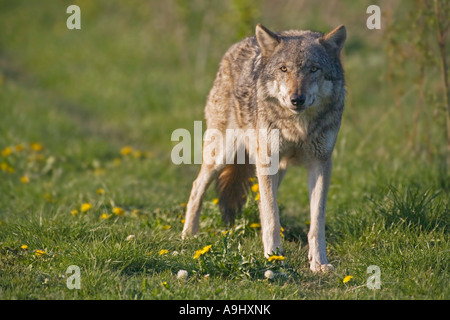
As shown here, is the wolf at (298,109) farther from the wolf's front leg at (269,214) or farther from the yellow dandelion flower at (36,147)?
the yellow dandelion flower at (36,147)

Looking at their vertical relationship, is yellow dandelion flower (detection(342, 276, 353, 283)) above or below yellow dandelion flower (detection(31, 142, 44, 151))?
below

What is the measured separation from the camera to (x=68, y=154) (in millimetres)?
8156

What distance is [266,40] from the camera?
185 inches

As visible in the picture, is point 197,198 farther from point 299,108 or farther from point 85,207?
point 299,108

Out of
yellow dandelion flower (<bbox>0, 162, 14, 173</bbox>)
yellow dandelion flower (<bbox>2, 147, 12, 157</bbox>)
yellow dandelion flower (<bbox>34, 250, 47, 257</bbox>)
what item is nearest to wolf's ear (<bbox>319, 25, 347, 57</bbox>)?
yellow dandelion flower (<bbox>34, 250, 47, 257</bbox>)

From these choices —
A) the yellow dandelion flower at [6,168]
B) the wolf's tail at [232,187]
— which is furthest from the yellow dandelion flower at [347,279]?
the yellow dandelion flower at [6,168]

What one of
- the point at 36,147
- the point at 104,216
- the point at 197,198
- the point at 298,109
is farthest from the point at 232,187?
the point at 36,147

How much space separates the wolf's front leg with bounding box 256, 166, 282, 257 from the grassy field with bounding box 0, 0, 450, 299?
0.16 m

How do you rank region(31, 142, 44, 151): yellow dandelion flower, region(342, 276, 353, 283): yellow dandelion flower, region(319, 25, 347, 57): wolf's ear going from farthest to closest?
region(31, 142, 44, 151): yellow dandelion flower, region(319, 25, 347, 57): wolf's ear, region(342, 276, 353, 283): yellow dandelion flower

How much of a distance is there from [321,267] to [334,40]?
6.08 ft

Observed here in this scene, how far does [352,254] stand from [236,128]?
1567 millimetres

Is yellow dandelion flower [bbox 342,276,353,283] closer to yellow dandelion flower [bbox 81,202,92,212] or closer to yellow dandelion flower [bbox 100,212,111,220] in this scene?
yellow dandelion flower [bbox 100,212,111,220]

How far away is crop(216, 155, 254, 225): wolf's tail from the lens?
5.45 metres

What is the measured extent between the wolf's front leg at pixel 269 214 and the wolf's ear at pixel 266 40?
100cm
